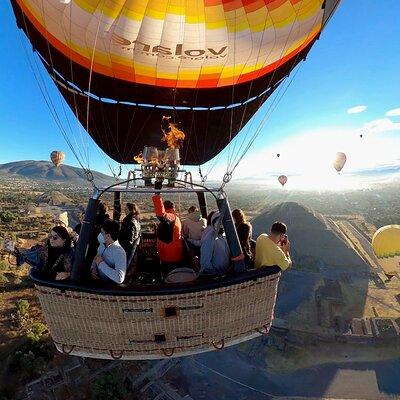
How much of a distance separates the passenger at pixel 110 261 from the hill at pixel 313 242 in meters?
29.6

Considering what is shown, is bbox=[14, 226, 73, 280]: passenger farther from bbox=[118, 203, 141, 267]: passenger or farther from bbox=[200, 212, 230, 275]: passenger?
bbox=[200, 212, 230, 275]: passenger

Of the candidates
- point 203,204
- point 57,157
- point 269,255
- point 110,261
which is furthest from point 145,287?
point 57,157

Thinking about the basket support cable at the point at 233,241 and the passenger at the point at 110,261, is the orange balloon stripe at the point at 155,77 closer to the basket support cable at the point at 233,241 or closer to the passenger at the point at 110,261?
the passenger at the point at 110,261

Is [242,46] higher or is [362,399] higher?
[242,46]

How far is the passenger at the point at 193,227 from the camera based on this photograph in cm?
604

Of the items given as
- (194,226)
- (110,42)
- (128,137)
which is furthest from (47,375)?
(110,42)

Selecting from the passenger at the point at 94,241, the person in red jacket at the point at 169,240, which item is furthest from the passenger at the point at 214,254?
the passenger at the point at 94,241

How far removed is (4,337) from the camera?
16.5 m

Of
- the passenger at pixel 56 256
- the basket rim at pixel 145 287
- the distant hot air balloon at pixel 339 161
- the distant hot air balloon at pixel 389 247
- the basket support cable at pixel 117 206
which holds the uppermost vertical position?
the distant hot air balloon at pixel 339 161

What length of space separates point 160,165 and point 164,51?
3.50 meters

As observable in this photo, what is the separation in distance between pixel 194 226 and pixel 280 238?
6.29 ft

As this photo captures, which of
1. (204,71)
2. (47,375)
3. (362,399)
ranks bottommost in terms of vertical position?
(362,399)

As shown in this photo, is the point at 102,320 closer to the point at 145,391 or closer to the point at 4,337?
the point at 145,391

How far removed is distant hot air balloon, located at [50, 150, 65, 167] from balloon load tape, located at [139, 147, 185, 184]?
23.0 meters
